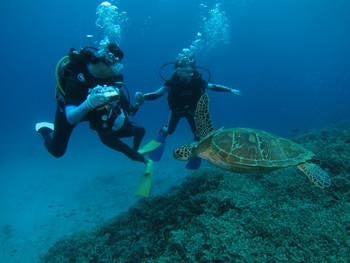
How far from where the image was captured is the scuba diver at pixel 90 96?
3.47 metres

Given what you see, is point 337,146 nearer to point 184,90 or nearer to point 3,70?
point 184,90

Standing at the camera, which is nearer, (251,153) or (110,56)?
(251,153)

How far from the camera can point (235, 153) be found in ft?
11.3

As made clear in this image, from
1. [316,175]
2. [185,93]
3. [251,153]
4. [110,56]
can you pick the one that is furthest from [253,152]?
[185,93]

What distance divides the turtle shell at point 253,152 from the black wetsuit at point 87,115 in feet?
8.38

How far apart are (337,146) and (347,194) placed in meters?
2.42

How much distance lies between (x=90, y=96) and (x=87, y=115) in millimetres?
1256

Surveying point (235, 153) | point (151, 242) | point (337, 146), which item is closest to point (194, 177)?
point (235, 153)

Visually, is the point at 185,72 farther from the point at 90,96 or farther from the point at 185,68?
the point at 90,96

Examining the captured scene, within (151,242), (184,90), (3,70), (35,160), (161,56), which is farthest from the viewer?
(3,70)

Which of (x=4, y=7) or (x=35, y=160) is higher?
(x=4, y=7)

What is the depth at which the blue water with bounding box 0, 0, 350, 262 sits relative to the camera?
62656 mm

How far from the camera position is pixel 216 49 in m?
105

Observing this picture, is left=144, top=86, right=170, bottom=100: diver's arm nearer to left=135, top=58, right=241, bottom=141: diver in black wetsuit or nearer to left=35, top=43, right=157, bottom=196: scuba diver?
left=135, top=58, right=241, bottom=141: diver in black wetsuit
